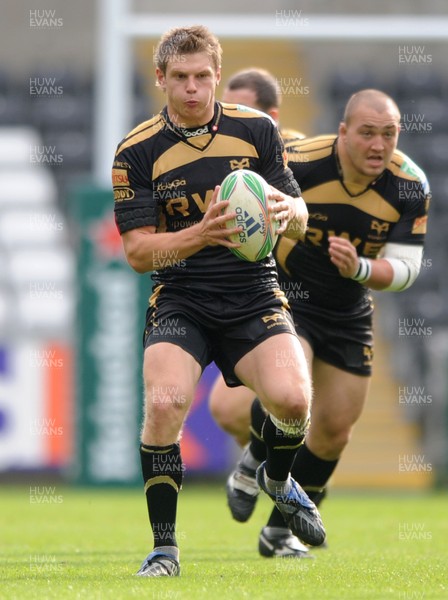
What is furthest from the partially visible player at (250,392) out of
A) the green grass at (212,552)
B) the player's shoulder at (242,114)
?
the player's shoulder at (242,114)

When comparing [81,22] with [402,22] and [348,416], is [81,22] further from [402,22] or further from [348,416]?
[348,416]

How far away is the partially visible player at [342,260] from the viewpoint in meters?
6.00

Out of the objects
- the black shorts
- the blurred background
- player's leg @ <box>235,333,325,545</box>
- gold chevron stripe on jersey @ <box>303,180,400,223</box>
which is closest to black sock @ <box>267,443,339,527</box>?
the black shorts

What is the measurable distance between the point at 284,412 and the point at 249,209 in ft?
2.70

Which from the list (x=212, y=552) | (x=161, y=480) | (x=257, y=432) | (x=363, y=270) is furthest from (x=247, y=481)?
(x=161, y=480)

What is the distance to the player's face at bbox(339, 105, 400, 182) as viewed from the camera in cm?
590

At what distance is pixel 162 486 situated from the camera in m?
4.96

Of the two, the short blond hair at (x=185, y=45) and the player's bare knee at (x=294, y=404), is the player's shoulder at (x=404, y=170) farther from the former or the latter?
the player's bare knee at (x=294, y=404)

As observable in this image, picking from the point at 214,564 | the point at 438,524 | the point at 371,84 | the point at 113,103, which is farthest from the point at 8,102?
the point at 214,564

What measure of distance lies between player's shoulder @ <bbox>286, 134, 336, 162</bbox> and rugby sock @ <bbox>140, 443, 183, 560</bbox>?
74.8 inches

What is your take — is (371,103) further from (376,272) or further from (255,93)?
(255,93)

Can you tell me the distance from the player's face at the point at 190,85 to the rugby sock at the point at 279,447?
1299mm

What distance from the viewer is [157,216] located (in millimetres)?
5148

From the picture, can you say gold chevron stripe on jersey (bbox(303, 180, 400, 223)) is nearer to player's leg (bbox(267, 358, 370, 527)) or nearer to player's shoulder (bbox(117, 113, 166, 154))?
player's leg (bbox(267, 358, 370, 527))
